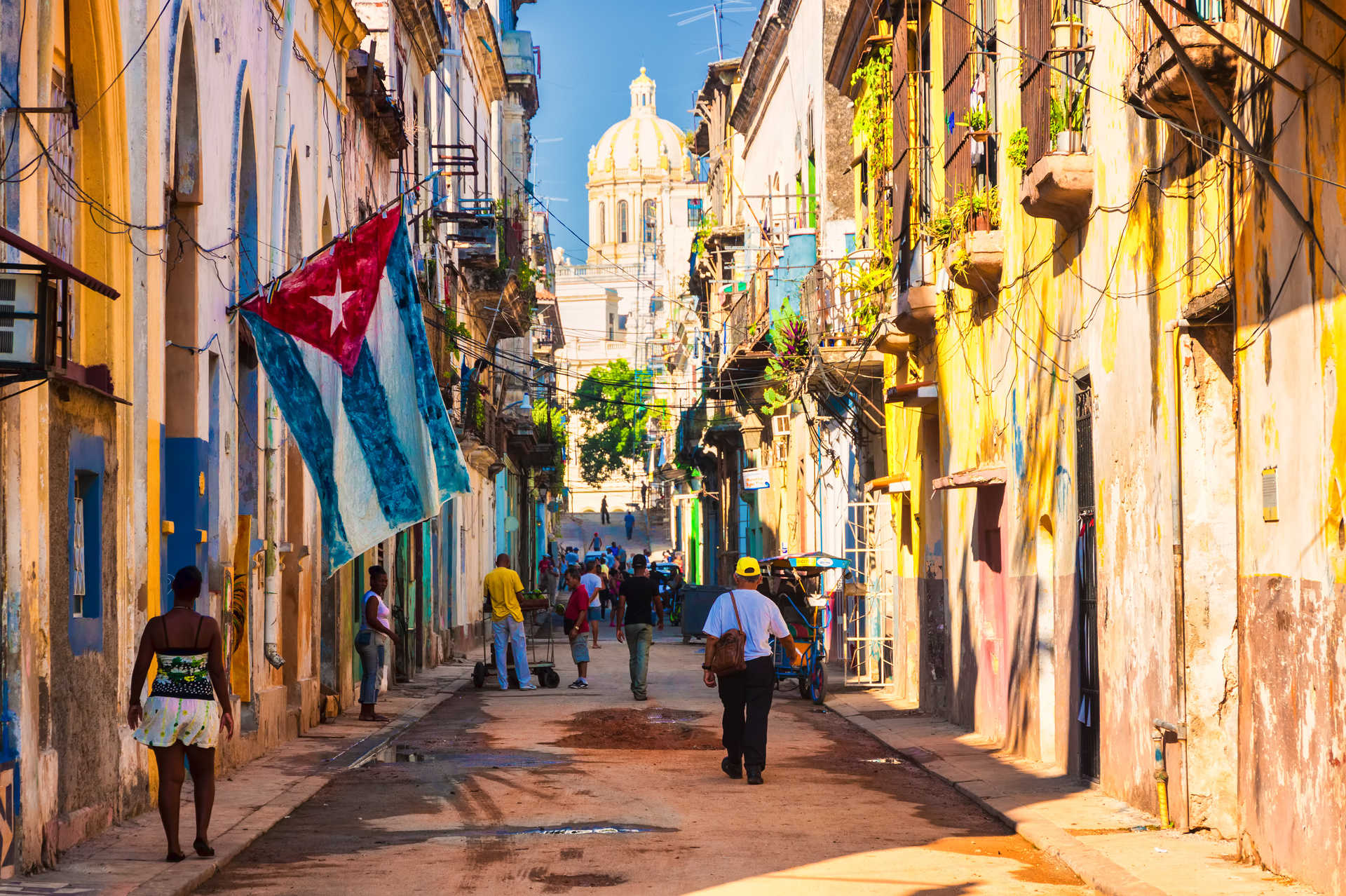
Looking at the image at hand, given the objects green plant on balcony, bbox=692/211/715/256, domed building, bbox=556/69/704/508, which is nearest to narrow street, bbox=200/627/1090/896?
green plant on balcony, bbox=692/211/715/256

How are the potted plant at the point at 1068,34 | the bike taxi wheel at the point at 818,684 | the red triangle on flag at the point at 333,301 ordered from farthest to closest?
the bike taxi wheel at the point at 818,684 → the red triangle on flag at the point at 333,301 → the potted plant at the point at 1068,34

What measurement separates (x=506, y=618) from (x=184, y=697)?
14.4 meters

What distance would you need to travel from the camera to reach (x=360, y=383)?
14.3m

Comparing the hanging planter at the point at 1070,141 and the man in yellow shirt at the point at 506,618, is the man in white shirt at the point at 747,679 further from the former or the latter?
the man in yellow shirt at the point at 506,618

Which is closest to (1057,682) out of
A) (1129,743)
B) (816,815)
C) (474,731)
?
(1129,743)

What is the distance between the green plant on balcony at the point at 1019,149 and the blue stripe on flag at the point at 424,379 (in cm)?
514

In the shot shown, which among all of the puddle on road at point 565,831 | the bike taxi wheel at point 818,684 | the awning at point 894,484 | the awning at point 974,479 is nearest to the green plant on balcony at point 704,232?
the awning at point 894,484

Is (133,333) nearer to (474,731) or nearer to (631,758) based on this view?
(631,758)

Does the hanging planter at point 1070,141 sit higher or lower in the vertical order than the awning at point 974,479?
higher

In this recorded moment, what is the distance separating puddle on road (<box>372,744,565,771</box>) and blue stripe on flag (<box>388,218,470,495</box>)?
7.34 ft

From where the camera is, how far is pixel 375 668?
1952 centimetres

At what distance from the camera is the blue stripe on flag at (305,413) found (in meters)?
13.8

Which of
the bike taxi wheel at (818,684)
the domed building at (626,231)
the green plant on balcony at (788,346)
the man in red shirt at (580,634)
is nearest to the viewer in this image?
the bike taxi wheel at (818,684)

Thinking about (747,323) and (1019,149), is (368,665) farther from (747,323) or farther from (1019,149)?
(747,323)
